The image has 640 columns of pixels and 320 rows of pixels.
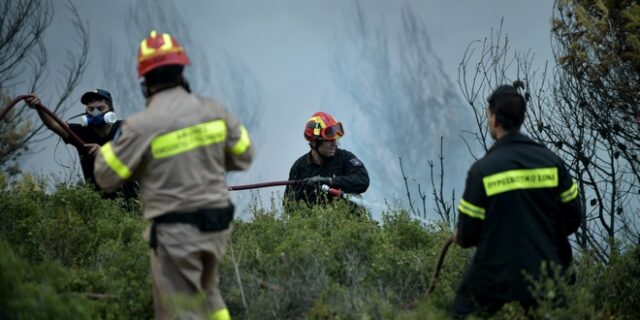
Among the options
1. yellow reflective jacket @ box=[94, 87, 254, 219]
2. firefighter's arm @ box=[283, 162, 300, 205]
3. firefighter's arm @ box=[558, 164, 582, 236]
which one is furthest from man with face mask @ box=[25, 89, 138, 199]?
firefighter's arm @ box=[558, 164, 582, 236]

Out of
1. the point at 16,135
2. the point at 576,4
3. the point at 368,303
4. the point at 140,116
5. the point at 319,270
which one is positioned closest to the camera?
the point at 140,116

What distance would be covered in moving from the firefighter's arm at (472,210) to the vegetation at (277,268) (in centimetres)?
50

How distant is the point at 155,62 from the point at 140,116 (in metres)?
0.34

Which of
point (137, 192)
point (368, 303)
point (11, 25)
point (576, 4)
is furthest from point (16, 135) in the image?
point (368, 303)

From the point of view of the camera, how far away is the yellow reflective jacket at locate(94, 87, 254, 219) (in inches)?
234

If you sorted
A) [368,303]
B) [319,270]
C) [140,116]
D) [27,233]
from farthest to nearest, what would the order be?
1. [27,233]
2. [319,270]
3. [368,303]
4. [140,116]

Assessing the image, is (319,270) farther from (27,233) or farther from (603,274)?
(27,233)

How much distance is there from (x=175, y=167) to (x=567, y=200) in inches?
93.2

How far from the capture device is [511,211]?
20.4 ft

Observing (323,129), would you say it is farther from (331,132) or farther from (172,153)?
(172,153)

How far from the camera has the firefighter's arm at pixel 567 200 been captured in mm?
6406

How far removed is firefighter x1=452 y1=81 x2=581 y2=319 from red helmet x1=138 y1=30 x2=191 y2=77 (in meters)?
1.87

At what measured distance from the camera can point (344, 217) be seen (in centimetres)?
971

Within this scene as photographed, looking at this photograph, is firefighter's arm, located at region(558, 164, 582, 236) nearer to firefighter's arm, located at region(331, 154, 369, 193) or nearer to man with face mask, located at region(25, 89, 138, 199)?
firefighter's arm, located at region(331, 154, 369, 193)
